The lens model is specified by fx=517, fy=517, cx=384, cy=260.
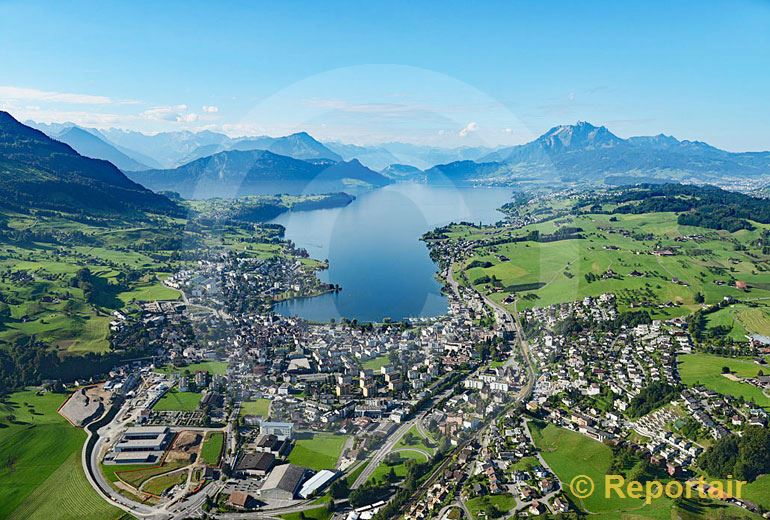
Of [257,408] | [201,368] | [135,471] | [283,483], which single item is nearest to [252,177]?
[201,368]

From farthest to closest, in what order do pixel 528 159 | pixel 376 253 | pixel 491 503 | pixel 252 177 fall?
pixel 528 159 → pixel 252 177 → pixel 376 253 → pixel 491 503

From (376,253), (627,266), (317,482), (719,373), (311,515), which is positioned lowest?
(311,515)

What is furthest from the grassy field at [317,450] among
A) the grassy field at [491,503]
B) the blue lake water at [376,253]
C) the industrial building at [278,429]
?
the blue lake water at [376,253]

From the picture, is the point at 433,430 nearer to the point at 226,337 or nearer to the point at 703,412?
the point at 703,412

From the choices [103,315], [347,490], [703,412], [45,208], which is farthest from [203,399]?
[45,208]

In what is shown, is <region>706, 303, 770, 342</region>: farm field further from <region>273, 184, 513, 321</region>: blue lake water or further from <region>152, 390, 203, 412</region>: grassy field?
<region>152, 390, 203, 412</region>: grassy field

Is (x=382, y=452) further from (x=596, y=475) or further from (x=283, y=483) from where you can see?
(x=596, y=475)

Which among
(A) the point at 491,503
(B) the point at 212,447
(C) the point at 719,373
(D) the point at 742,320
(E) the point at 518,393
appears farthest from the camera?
(D) the point at 742,320

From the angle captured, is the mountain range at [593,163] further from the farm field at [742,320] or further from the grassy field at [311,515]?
the grassy field at [311,515]

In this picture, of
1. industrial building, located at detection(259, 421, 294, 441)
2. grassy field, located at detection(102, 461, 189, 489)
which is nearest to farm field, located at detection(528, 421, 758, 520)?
industrial building, located at detection(259, 421, 294, 441)
